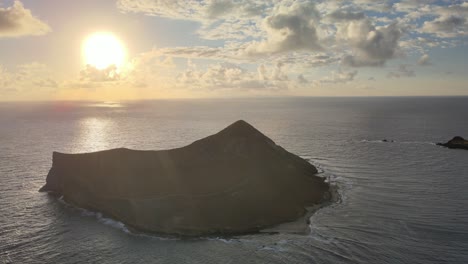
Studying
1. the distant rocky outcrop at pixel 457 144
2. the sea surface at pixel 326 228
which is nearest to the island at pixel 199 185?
the sea surface at pixel 326 228

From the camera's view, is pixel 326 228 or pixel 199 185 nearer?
pixel 326 228

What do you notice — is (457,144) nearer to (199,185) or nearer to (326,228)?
(326,228)

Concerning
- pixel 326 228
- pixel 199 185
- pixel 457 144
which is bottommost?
pixel 326 228

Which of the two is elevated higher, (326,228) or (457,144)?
(457,144)

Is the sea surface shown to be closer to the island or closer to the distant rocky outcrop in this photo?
the island

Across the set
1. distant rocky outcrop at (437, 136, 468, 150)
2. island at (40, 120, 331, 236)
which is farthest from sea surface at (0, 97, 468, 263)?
distant rocky outcrop at (437, 136, 468, 150)

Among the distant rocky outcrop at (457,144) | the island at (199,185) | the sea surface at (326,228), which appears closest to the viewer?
the sea surface at (326,228)

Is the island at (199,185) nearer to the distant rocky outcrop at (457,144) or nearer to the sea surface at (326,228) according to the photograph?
the sea surface at (326,228)

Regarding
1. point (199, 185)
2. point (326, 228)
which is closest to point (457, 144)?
point (326, 228)
